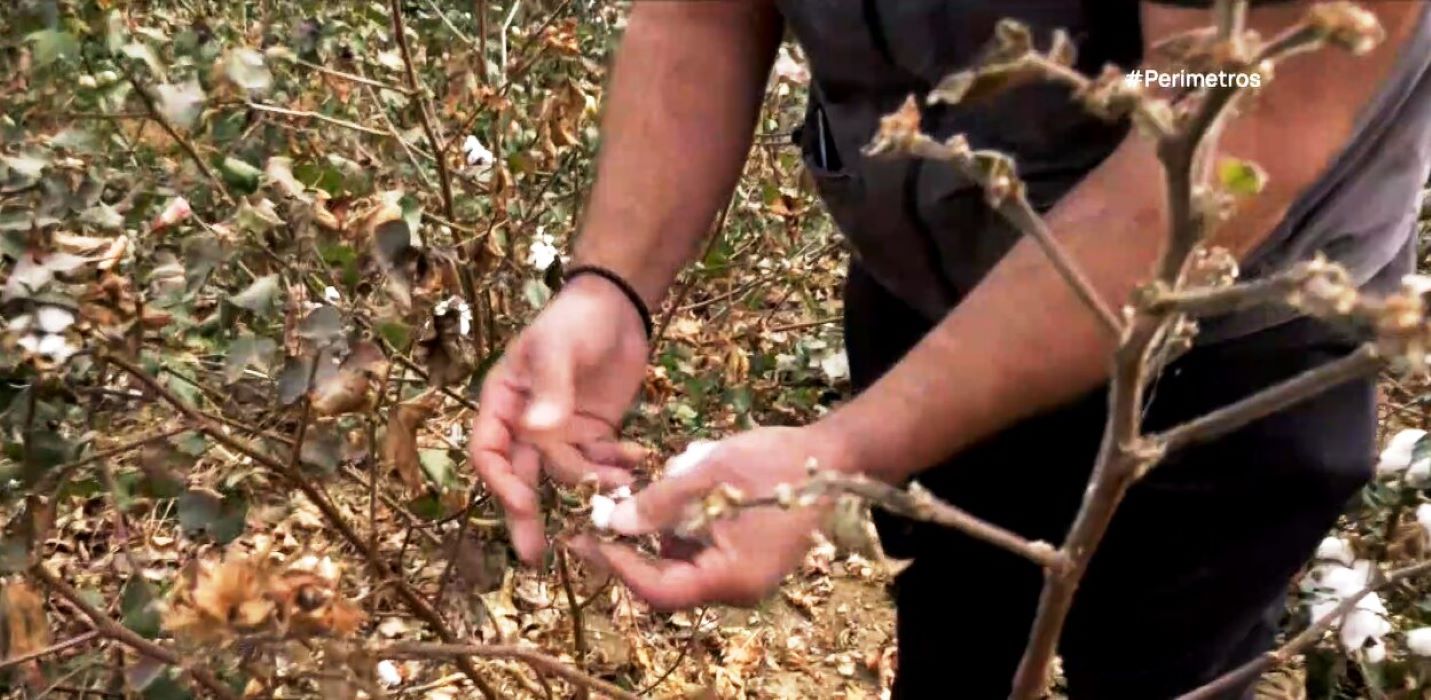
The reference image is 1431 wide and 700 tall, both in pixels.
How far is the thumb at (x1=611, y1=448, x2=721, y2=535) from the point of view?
0.71 m

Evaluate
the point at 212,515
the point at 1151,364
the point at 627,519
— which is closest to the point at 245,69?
the point at 212,515

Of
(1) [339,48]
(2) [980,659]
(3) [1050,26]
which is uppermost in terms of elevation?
(3) [1050,26]

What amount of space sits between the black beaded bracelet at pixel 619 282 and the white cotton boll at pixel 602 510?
8.1 inches

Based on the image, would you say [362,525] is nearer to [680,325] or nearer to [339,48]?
[680,325]

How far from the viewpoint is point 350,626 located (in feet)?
2.35

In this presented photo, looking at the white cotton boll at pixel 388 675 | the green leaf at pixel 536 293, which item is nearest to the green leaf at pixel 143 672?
the white cotton boll at pixel 388 675

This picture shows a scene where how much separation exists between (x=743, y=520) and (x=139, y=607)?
53 centimetres

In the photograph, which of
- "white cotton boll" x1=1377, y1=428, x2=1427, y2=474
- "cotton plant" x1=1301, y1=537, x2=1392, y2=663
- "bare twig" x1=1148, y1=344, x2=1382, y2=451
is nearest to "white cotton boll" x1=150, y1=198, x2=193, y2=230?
"bare twig" x1=1148, y1=344, x2=1382, y2=451

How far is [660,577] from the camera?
74 centimetres

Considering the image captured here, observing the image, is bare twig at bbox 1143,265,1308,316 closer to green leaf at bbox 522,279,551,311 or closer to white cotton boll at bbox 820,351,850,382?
green leaf at bbox 522,279,551,311

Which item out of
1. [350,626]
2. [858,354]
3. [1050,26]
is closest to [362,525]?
[858,354]

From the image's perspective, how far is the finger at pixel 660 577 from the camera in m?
0.72

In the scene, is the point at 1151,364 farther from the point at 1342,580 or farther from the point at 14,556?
the point at 14,556

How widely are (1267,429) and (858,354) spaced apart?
1.27ft
